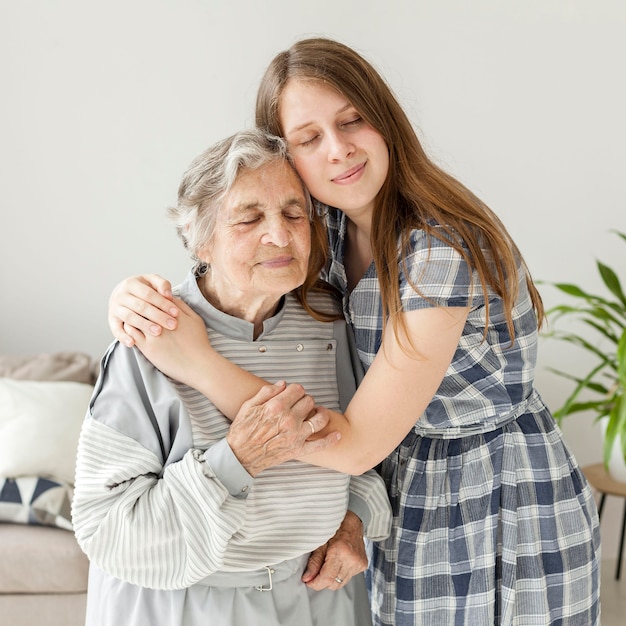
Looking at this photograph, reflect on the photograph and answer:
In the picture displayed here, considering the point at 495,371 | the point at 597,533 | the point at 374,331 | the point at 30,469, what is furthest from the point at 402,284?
the point at 30,469

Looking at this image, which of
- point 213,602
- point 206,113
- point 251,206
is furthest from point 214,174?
point 206,113

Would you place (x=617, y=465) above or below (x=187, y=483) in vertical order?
below

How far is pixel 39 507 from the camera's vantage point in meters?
2.64

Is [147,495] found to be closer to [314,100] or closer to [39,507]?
[314,100]

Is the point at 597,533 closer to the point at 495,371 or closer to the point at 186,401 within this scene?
the point at 495,371

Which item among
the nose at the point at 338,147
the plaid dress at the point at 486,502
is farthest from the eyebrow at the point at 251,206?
the plaid dress at the point at 486,502

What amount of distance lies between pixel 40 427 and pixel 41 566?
46 centimetres

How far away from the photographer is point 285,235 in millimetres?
1413

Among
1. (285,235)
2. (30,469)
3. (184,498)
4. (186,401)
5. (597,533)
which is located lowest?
(30,469)

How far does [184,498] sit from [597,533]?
92 cm

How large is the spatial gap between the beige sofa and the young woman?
4.29 ft

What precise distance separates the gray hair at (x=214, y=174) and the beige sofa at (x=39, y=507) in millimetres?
1508

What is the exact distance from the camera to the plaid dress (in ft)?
5.08

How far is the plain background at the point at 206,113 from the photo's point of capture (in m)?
3.29
